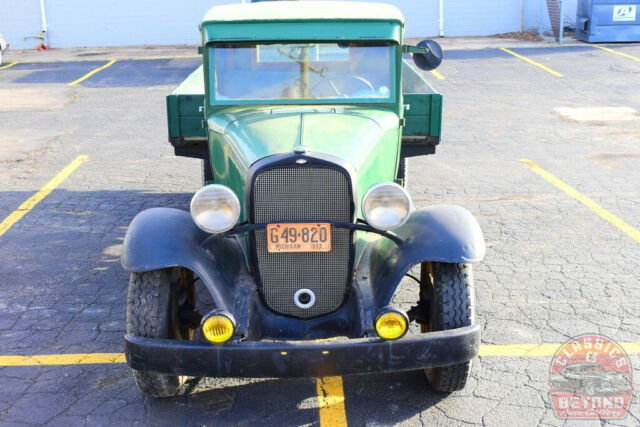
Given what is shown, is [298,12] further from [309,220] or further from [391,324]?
[391,324]

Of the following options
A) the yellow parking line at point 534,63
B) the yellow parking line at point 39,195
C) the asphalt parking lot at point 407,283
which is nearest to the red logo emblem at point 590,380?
the asphalt parking lot at point 407,283

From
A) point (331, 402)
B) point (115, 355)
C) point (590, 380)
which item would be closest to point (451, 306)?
point (331, 402)

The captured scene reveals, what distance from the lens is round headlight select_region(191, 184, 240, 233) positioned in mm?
4008

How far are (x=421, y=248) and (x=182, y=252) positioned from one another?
4.21 feet

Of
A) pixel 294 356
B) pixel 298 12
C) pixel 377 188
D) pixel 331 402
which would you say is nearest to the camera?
pixel 294 356

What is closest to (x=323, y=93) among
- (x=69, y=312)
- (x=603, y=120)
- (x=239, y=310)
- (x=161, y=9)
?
(x=239, y=310)

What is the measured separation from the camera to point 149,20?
21.7 metres

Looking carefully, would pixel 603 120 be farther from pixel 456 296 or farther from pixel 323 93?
pixel 456 296

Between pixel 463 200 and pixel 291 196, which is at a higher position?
pixel 291 196

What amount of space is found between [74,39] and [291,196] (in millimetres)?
19449

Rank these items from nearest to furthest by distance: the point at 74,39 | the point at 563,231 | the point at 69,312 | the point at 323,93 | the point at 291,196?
the point at 291,196, the point at 323,93, the point at 69,312, the point at 563,231, the point at 74,39

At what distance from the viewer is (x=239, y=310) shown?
4062 mm

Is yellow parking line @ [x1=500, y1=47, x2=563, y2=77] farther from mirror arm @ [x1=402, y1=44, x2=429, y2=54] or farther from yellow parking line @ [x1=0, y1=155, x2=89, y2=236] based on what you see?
mirror arm @ [x1=402, y1=44, x2=429, y2=54]

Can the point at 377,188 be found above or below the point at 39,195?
above
